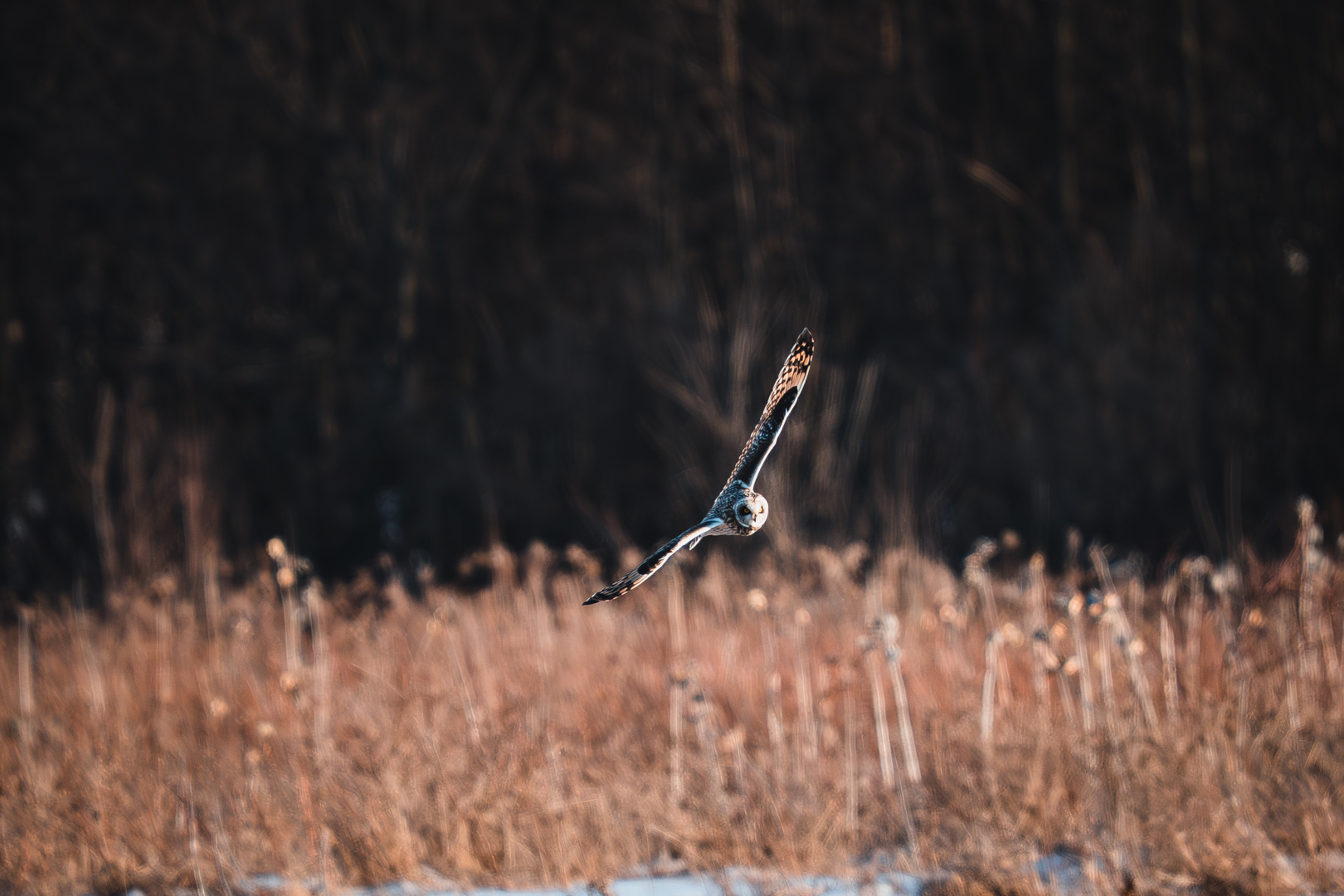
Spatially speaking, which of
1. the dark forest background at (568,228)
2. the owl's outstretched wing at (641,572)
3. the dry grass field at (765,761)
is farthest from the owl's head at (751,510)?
the dark forest background at (568,228)

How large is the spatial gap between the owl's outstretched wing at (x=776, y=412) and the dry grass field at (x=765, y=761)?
1173 millimetres

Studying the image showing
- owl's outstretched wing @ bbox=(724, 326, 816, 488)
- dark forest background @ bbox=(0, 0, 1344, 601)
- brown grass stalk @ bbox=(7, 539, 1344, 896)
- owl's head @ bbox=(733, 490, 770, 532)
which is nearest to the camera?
Answer: owl's head @ bbox=(733, 490, 770, 532)

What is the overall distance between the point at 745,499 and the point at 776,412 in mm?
355

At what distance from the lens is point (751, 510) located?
222cm

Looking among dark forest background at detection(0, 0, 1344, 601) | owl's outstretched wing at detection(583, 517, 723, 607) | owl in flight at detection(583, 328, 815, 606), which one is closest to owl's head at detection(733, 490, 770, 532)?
owl in flight at detection(583, 328, 815, 606)

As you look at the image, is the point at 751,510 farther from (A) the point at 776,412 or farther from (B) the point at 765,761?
(B) the point at 765,761

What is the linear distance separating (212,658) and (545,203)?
1016 centimetres

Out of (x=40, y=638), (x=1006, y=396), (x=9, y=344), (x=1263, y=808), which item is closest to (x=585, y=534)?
(x=1006, y=396)

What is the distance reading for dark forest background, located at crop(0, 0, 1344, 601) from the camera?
1202 centimetres

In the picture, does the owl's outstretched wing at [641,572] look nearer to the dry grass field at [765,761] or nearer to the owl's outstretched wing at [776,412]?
the owl's outstretched wing at [776,412]

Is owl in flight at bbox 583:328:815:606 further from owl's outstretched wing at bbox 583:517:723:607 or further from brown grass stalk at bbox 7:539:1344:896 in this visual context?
brown grass stalk at bbox 7:539:1344:896

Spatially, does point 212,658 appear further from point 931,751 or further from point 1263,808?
point 1263,808

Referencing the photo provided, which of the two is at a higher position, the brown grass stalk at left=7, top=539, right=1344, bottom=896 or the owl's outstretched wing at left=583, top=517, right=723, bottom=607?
the owl's outstretched wing at left=583, top=517, right=723, bottom=607

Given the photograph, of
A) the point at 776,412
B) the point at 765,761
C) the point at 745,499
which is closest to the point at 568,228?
the point at 765,761
